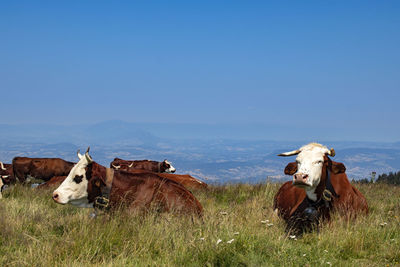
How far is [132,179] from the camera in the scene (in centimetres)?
765

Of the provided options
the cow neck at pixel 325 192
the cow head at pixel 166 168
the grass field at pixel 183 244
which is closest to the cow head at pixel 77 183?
the grass field at pixel 183 244

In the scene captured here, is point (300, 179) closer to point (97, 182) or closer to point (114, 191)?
point (114, 191)

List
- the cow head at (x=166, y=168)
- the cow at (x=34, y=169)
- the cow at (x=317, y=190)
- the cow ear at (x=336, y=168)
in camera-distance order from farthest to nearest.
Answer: the cow head at (x=166, y=168)
the cow at (x=34, y=169)
the cow ear at (x=336, y=168)
the cow at (x=317, y=190)

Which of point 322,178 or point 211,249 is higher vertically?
point 322,178

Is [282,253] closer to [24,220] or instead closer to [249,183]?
[24,220]

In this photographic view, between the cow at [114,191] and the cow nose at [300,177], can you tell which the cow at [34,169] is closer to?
the cow at [114,191]

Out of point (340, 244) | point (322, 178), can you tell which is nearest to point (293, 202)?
point (322, 178)

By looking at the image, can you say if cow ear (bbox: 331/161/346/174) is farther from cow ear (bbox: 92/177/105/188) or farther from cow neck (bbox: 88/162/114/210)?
cow ear (bbox: 92/177/105/188)

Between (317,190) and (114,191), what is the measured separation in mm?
3470

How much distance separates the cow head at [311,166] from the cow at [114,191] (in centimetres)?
203

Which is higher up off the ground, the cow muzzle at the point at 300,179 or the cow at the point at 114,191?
the cow muzzle at the point at 300,179

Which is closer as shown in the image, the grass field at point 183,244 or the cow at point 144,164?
the grass field at point 183,244

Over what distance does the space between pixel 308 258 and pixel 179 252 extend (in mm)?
1643

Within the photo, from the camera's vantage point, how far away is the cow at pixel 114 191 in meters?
7.32
